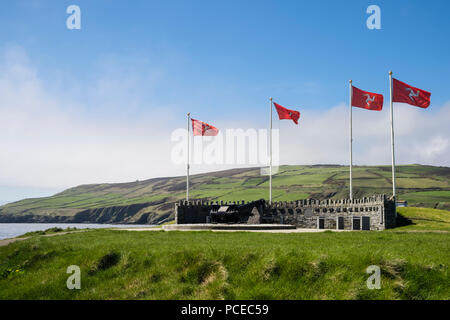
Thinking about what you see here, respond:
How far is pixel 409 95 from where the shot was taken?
149 ft

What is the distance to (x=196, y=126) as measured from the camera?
168 feet

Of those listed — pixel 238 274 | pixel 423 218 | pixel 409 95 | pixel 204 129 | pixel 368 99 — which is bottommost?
pixel 238 274

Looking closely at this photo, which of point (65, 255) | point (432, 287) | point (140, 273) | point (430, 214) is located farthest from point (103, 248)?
point (430, 214)

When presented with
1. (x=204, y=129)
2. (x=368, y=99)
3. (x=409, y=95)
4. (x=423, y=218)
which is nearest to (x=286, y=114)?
(x=368, y=99)

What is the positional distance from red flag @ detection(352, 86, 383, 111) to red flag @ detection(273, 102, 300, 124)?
7615 millimetres

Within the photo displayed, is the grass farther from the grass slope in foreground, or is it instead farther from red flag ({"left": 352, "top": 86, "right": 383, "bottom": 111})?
the grass slope in foreground

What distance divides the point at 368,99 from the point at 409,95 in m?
4.46

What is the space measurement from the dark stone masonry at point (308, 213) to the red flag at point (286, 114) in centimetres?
1152

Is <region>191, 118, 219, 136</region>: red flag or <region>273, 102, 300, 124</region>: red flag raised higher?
<region>273, 102, 300, 124</region>: red flag

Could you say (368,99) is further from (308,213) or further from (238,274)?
(238,274)

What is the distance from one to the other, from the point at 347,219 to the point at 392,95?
16185 mm

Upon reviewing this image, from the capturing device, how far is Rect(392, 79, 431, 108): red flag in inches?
1752
